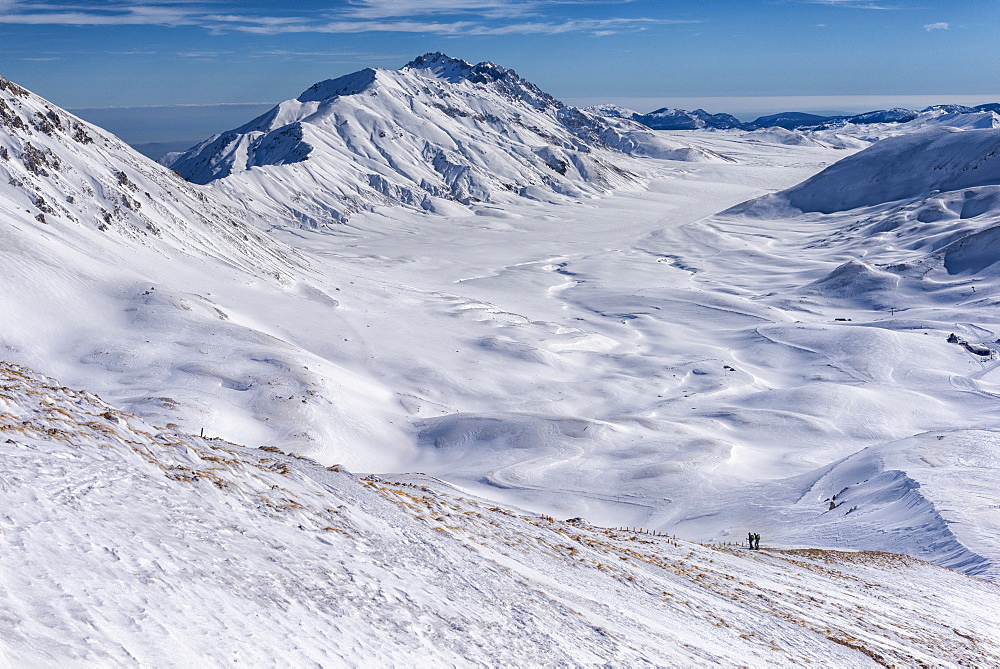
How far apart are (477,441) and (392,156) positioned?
120386 millimetres

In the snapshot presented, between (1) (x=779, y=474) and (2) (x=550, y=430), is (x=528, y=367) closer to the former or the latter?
(2) (x=550, y=430)

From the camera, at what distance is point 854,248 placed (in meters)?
88.2

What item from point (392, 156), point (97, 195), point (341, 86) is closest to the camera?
point (97, 195)

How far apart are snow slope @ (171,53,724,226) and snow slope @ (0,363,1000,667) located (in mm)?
106961

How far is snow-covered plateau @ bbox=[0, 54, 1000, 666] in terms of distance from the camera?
7.78 m

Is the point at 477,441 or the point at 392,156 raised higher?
the point at 392,156

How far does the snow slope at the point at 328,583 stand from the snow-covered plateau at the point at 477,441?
48 mm

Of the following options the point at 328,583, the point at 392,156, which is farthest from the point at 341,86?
the point at 328,583

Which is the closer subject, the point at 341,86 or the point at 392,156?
the point at 392,156

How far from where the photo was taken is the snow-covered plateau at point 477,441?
778 cm

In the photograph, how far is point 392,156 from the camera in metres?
143

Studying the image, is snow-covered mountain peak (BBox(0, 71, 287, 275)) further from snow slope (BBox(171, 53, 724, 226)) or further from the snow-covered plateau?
snow slope (BBox(171, 53, 724, 226))

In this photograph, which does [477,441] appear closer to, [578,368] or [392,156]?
[578,368]

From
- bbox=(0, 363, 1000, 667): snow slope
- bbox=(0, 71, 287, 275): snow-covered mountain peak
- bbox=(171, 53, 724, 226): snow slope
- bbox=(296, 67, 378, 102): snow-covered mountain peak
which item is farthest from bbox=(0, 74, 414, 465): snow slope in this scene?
bbox=(296, 67, 378, 102): snow-covered mountain peak
